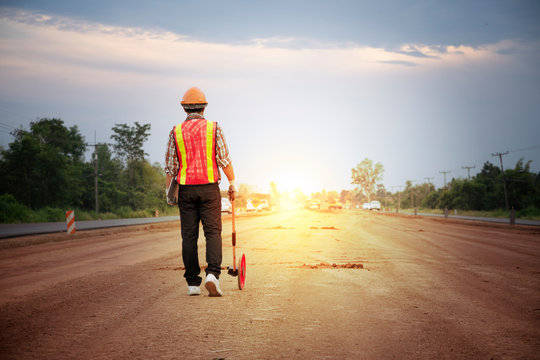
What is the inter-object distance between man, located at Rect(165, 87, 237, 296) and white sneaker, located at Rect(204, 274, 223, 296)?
73mm

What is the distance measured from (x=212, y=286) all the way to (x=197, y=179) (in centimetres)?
122

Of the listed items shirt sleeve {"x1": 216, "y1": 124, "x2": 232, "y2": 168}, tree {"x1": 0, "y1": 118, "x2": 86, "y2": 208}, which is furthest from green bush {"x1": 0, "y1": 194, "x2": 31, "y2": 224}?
shirt sleeve {"x1": 216, "y1": 124, "x2": 232, "y2": 168}

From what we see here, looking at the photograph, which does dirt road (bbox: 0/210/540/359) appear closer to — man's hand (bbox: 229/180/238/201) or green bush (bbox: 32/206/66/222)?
man's hand (bbox: 229/180/238/201)

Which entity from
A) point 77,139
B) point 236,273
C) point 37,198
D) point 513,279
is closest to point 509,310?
point 513,279

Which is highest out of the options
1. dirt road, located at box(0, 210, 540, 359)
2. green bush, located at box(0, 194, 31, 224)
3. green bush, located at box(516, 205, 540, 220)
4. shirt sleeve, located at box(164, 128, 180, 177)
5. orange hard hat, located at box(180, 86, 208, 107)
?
orange hard hat, located at box(180, 86, 208, 107)

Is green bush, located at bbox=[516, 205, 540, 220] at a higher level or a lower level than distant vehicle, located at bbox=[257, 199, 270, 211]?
lower

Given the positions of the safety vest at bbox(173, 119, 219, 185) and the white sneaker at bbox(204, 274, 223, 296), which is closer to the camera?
the white sneaker at bbox(204, 274, 223, 296)

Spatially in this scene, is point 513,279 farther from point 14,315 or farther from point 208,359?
point 14,315

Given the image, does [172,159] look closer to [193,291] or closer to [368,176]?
[193,291]

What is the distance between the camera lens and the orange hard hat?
5266 mm

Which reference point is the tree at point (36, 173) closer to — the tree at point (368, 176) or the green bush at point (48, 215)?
the green bush at point (48, 215)

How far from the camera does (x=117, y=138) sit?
248 feet

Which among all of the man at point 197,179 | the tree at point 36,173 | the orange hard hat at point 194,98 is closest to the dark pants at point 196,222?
the man at point 197,179

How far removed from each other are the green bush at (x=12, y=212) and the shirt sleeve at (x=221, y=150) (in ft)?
120
